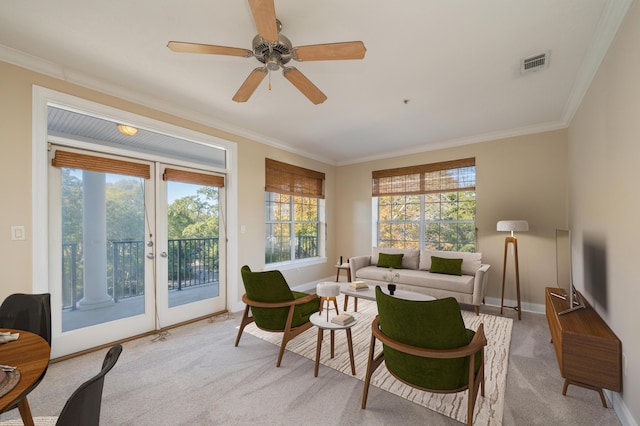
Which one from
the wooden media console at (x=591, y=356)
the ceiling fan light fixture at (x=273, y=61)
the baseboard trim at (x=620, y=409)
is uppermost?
the ceiling fan light fixture at (x=273, y=61)

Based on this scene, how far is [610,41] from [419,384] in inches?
113

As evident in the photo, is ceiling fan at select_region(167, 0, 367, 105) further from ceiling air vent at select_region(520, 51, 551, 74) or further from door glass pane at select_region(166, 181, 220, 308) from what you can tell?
door glass pane at select_region(166, 181, 220, 308)

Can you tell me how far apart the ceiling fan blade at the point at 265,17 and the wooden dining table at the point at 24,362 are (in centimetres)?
195

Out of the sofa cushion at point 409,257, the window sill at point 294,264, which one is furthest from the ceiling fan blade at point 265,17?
the sofa cushion at point 409,257

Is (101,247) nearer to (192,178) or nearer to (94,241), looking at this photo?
(94,241)

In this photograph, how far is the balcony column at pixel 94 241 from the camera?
9.57ft

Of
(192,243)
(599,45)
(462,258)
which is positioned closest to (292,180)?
(192,243)

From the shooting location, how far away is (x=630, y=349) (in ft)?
5.89

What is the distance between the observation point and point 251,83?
2.29 metres

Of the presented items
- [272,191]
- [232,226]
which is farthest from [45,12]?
[272,191]

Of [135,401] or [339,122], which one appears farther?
[339,122]

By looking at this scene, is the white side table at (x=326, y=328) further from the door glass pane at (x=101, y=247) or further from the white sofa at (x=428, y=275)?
the door glass pane at (x=101, y=247)

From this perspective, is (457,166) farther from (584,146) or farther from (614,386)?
(614,386)

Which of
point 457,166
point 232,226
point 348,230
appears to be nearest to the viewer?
point 232,226
